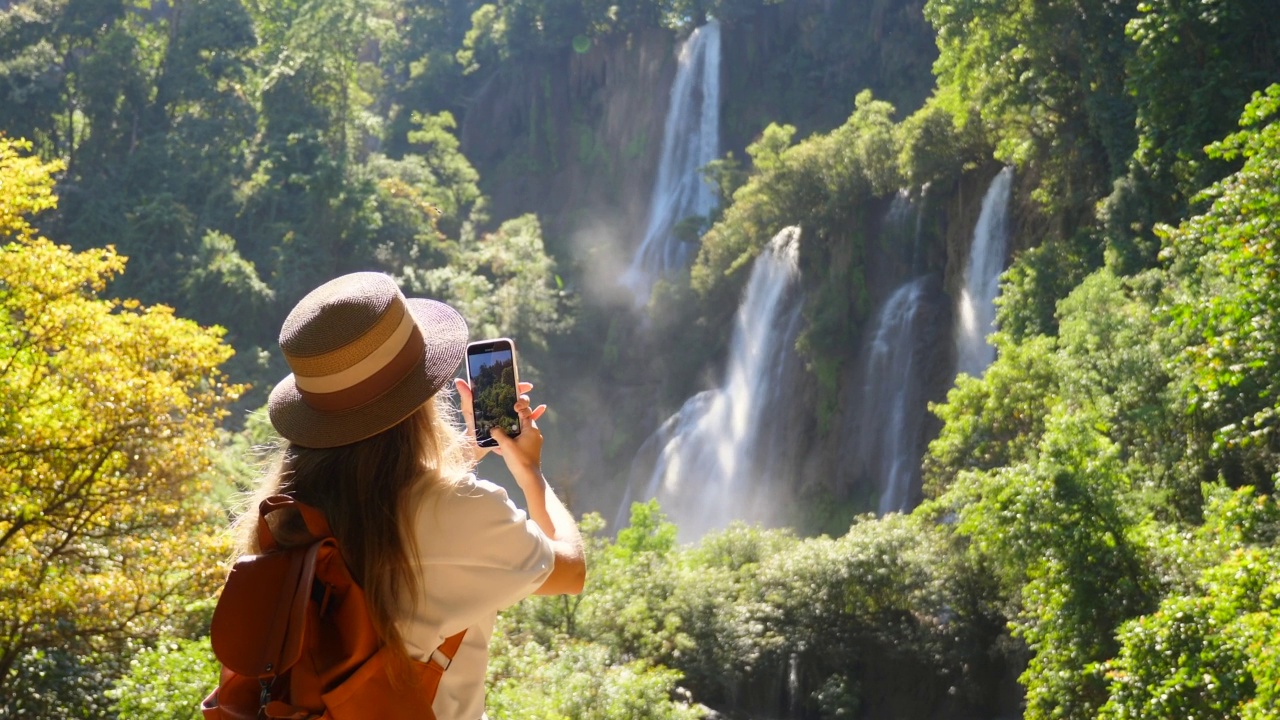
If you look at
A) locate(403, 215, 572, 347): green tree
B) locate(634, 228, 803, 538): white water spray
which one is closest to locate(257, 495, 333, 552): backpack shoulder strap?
locate(634, 228, 803, 538): white water spray

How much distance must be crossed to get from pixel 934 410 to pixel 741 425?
1073 centimetres

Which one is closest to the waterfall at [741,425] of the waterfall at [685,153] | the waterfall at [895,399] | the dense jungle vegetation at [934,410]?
the dense jungle vegetation at [934,410]

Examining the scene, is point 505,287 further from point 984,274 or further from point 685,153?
point 984,274

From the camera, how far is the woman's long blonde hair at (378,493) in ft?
6.65

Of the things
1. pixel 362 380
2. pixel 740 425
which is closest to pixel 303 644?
pixel 362 380

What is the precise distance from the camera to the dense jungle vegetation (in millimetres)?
8805

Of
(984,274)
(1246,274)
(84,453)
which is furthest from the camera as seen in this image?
(984,274)

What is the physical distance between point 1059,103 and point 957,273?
14.0ft

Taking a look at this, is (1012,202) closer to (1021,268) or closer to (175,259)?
(1021,268)

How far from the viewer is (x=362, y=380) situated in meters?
2.13

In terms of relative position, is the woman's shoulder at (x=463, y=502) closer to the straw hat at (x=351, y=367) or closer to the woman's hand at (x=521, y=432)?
the straw hat at (x=351, y=367)

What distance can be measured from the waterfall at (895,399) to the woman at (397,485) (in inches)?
826

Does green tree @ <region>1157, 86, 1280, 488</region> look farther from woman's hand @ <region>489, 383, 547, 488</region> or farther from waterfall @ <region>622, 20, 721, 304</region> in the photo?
waterfall @ <region>622, 20, 721, 304</region>

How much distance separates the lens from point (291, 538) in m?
2.03
